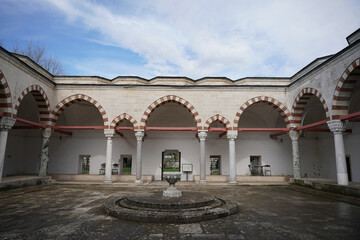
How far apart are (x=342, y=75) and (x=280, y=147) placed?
7.23m

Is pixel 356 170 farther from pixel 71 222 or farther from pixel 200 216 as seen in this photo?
pixel 71 222

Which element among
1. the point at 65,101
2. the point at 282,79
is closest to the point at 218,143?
the point at 282,79

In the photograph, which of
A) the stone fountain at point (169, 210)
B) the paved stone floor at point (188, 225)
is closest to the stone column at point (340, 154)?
the paved stone floor at point (188, 225)

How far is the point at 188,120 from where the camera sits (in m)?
14.1

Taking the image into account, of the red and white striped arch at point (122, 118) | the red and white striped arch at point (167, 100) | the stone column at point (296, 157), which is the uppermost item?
the red and white striped arch at point (167, 100)

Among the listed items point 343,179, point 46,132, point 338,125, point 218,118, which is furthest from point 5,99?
point 343,179

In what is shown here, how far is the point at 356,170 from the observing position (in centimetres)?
1110

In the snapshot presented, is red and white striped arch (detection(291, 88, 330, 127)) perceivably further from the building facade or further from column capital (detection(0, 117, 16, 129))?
column capital (detection(0, 117, 16, 129))

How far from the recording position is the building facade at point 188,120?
8227mm

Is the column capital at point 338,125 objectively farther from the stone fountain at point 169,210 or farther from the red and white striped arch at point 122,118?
the red and white striped arch at point 122,118

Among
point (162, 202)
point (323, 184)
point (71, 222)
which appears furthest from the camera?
point (323, 184)

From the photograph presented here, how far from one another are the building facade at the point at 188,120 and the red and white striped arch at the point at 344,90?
0.03 meters

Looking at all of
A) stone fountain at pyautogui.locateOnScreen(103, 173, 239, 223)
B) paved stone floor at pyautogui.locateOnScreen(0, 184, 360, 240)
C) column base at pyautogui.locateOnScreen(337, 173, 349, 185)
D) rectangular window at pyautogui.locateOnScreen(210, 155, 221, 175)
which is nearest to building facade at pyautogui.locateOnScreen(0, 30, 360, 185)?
column base at pyautogui.locateOnScreen(337, 173, 349, 185)

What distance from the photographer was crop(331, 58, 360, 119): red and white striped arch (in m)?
7.54
